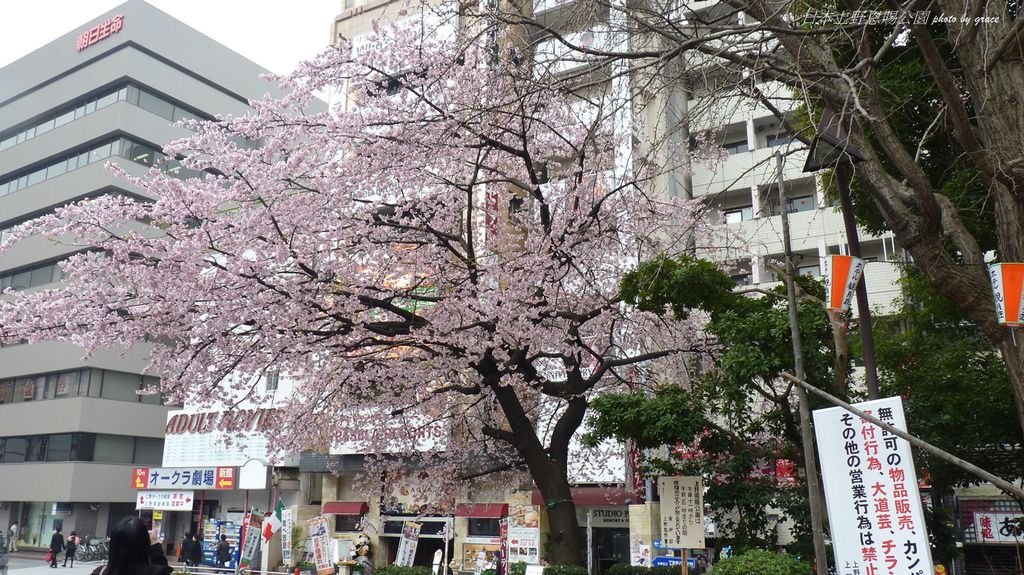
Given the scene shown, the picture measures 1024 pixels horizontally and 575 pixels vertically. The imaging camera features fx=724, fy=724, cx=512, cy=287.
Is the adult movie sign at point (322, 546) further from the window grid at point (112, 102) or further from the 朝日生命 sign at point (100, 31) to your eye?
the 朝日生命 sign at point (100, 31)

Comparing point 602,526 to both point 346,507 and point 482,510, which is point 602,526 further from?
point 346,507

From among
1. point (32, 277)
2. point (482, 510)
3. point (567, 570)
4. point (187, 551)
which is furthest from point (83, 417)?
point (567, 570)

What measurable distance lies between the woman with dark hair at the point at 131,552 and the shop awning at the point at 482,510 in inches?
688

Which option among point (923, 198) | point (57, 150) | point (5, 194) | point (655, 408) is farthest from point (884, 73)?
point (5, 194)

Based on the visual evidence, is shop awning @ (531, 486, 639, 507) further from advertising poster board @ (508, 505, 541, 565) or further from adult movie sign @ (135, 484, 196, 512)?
adult movie sign @ (135, 484, 196, 512)

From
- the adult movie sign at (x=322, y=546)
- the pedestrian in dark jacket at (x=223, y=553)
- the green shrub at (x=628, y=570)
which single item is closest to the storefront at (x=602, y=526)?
the green shrub at (x=628, y=570)

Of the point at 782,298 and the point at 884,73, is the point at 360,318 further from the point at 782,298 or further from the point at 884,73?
the point at 884,73

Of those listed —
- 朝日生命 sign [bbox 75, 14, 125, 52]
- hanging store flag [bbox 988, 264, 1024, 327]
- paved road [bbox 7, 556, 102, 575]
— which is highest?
朝日生命 sign [bbox 75, 14, 125, 52]

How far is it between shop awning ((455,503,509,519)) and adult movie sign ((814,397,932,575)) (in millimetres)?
16125

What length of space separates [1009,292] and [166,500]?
29.1m

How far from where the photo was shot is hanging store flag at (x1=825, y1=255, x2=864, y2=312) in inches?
279

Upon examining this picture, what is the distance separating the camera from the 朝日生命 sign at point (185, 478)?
25969 millimetres

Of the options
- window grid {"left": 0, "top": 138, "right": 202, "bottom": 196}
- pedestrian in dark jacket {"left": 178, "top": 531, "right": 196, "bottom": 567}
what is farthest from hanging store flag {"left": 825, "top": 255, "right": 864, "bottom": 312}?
window grid {"left": 0, "top": 138, "right": 202, "bottom": 196}

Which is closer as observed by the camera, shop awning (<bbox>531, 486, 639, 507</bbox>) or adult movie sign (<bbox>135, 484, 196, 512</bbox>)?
shop awning (<bbox>531, 486, 639, 507</bbox>)
